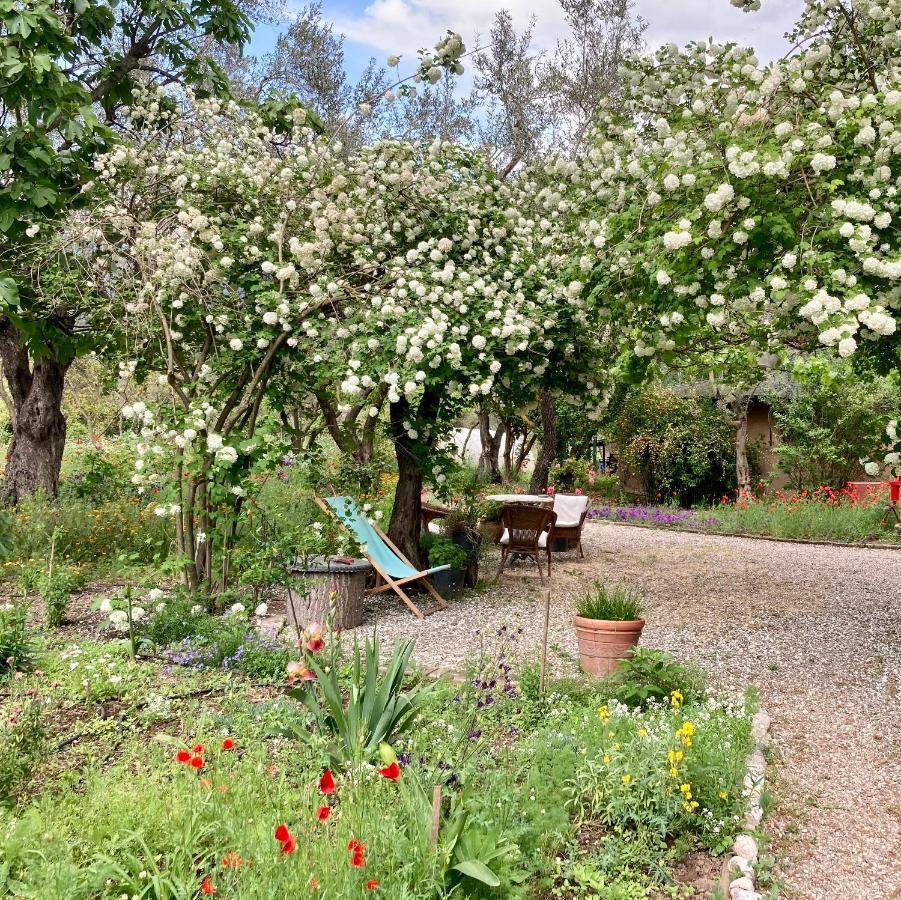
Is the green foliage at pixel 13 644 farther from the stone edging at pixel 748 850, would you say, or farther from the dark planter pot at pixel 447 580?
the dark planter pot at pixel 447 580

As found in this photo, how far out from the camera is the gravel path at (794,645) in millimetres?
2895

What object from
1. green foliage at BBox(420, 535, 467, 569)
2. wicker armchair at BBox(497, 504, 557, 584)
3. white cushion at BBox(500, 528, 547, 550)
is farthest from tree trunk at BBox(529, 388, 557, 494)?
green foliage at BBox(420, 535, 467, 569)

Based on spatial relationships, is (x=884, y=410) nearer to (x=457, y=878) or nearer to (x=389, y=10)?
(x=389, y=10)

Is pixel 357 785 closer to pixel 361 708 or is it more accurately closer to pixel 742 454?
pixel 361 708

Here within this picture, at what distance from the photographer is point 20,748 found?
8.72ft

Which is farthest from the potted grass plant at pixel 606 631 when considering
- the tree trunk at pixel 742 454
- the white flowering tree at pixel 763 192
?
the tree trunk at pixel 742 454

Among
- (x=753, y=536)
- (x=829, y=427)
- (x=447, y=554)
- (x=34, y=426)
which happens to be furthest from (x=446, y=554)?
(x=829, y=427)

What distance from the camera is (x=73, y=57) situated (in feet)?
23.1

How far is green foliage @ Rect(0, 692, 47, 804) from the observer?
2529mm

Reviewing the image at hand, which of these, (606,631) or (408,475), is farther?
(408,475)

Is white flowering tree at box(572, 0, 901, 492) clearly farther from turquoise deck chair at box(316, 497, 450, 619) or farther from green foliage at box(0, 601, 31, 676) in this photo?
green foliage at box(0, 601, 31, 676)

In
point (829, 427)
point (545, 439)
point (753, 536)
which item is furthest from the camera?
point (829, 427)

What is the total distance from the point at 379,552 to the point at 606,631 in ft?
8.28

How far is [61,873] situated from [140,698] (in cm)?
187
